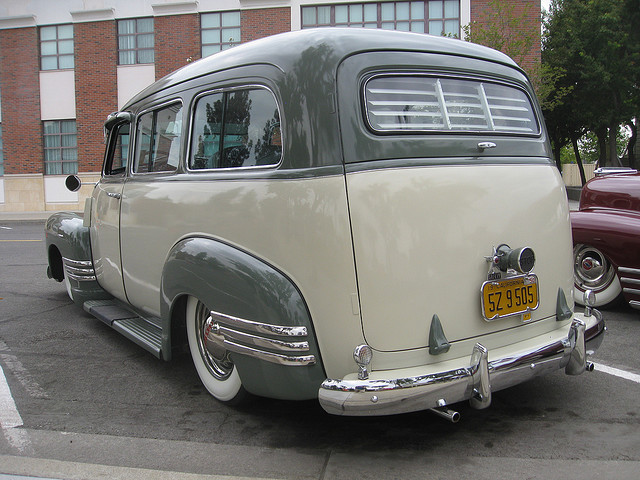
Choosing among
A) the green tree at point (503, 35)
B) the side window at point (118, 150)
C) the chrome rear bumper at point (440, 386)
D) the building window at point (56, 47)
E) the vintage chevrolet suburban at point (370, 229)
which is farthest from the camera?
the building window at point (56, 47)

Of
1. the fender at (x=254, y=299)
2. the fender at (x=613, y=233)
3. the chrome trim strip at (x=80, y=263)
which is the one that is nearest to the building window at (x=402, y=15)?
the fender at (x=613, y=233)

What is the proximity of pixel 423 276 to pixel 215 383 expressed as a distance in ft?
5.07

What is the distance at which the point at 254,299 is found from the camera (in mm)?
2912

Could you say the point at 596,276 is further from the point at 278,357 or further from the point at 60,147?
the point at 60,147

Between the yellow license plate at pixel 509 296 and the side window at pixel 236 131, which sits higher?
the side window at pixel 236 131

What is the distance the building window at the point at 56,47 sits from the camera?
2469 cm

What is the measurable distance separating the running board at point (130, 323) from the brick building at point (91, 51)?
62.0 feet

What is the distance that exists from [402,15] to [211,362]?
20718mm

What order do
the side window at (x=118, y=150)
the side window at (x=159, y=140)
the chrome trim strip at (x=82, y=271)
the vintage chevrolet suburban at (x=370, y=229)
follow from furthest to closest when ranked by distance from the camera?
the chrome trim strip at (x=82, y=271) < the side window at (x=118, y=150) < the side window at (x=159, y=140) < the vintage chevrolet suburban at (x=370, y=229)

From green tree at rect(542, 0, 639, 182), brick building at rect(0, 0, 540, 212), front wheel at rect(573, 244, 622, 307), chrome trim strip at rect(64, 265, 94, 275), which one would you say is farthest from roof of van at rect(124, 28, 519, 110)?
green tree at rect(542, 0, 639, 182)

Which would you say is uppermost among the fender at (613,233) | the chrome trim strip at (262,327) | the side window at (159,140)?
the side window at (159,140)

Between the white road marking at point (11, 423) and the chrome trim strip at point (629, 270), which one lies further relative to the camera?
the chrome trim strip at point (629, 270)

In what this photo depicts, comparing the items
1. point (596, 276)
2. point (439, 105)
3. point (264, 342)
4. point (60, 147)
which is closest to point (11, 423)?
point (264, 342)

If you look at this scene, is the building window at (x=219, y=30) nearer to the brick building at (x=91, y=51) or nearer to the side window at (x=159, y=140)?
the brick building at (x=91, y=51)
